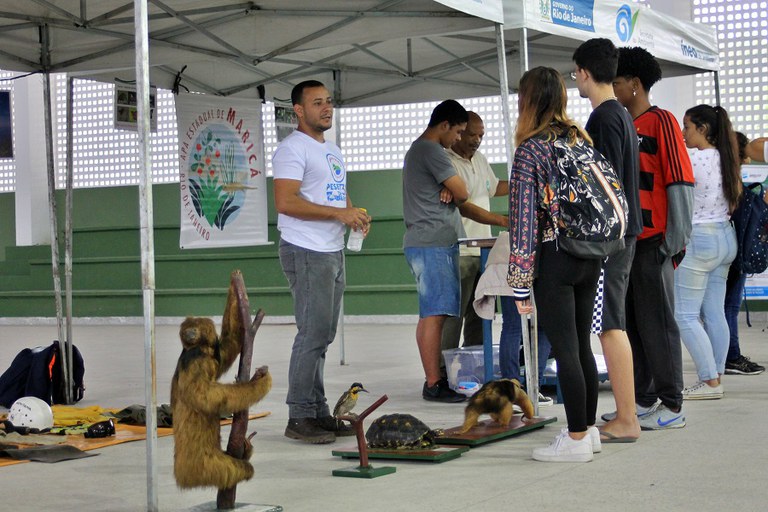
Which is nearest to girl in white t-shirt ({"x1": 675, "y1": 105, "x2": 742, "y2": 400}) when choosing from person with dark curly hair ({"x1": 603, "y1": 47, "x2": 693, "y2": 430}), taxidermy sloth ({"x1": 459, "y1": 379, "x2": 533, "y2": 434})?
person with dark curly hair ({"x1": 603, "y1": 47, "x2": 693, "y2": 430})

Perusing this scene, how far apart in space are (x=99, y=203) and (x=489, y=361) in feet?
39.0

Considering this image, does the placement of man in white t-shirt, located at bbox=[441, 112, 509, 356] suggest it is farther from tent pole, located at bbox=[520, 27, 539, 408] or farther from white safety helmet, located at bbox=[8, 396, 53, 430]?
white safety helmet, located at bbox=[8, 396, 53, 430]

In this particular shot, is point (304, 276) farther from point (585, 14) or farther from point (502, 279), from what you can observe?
point (585, 14)

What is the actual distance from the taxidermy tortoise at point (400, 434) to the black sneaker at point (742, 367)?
358cm

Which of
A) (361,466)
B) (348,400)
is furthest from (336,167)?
(361,466)

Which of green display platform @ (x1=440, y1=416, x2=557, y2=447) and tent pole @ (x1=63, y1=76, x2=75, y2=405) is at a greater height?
tent pole @ (x1=63, y1=76, x2=75, y2=405)

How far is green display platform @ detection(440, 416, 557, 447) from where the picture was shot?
14.7 ft

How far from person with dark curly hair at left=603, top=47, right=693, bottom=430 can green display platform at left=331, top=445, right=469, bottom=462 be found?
1.09 meters

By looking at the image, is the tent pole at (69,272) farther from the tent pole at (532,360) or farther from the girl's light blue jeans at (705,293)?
the girl's light blue jeans at (705,293)

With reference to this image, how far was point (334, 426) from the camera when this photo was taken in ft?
16.3

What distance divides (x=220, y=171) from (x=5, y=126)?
6.84m

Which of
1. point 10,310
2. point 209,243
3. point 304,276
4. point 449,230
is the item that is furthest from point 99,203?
point 304,276

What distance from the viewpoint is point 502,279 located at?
5652 mm

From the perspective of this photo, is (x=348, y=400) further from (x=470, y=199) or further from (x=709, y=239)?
(x=709, y=239)
